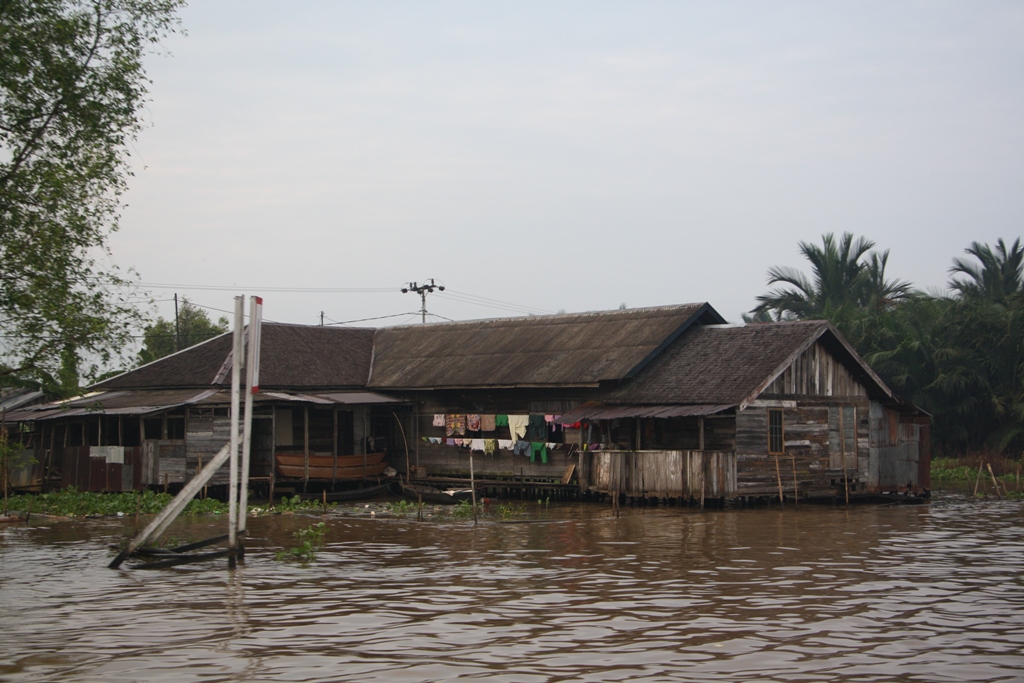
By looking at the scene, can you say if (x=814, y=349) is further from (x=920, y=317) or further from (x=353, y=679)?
(x=353, y=679)

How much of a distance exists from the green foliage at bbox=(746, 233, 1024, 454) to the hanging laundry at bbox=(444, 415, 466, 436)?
1761 cm

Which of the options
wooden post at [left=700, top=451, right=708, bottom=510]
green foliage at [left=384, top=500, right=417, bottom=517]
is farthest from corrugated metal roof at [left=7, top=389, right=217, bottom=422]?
wooden post at [left=700, top=451, right=708, bottom=510]

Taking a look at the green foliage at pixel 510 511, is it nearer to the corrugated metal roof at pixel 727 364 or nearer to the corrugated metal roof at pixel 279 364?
the corrugated metal roof at pixel 727 364

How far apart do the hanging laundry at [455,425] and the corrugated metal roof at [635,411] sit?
13.6ft

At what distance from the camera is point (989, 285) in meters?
44.3

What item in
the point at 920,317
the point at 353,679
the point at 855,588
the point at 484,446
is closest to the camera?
the point at 353,679

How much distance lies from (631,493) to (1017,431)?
1790cm

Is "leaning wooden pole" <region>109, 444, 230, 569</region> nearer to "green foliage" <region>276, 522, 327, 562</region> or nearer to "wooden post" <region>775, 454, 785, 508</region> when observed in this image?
"green foliage" <region>276, 522, 327, 562</region>

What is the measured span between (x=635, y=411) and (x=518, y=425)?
4616 mm

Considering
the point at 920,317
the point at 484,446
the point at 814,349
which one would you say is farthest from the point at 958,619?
the point at 920,317

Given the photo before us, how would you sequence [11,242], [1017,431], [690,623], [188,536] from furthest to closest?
[1017,431] → [188,536] → [11,242] → [690,623]

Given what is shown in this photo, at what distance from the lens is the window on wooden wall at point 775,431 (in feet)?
92.9

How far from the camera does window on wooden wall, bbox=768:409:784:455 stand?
92.9 feet

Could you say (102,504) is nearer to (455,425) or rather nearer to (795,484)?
(455,425)
